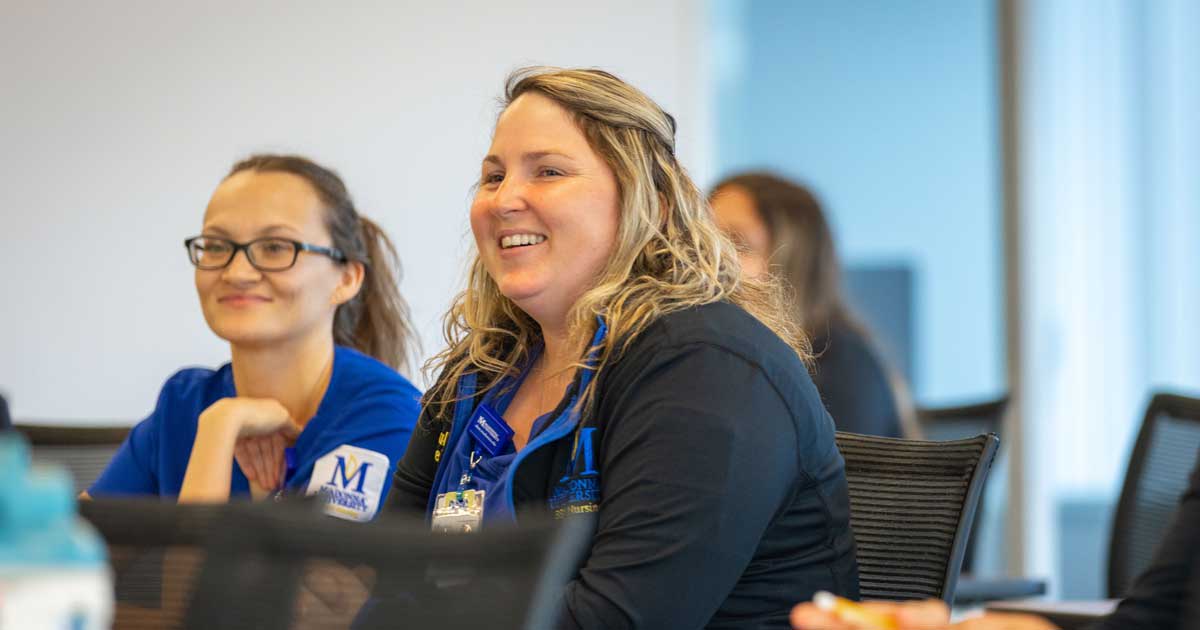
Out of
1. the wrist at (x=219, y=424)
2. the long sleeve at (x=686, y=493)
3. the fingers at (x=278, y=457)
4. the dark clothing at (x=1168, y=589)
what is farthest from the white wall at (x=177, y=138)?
the dark clothing at (x=1168, y=589)

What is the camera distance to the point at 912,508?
173 centimetres

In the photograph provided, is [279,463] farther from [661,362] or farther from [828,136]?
[828,136]

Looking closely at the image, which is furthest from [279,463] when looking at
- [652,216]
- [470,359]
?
[652,216]

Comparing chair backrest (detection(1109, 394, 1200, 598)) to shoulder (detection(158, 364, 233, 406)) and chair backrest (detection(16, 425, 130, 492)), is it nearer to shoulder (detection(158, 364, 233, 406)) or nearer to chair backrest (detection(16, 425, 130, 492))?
shoulder (detection(158, 364, 233, 406))

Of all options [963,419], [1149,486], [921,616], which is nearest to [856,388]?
[963,419]

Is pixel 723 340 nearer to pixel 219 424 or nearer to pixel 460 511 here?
pixel 460 511

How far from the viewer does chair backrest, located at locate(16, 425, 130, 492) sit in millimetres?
2605

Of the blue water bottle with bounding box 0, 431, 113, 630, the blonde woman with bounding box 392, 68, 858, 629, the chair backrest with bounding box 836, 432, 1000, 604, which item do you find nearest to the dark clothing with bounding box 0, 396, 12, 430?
the blonde woman with bounding box 392, 68, 858, 629

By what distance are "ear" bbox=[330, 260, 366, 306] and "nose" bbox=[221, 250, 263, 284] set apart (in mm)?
161

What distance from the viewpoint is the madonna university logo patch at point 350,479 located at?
214 centimetres

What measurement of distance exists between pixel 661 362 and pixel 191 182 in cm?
276

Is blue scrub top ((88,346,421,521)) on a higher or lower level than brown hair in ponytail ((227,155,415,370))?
lower

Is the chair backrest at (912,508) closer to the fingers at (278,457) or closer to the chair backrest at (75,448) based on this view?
the fingers at (278,457)

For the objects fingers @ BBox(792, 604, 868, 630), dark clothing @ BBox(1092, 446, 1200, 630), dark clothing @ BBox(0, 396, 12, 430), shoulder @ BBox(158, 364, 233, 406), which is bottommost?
dark clothing @ BBox(1092, 446, 1200, 630)
